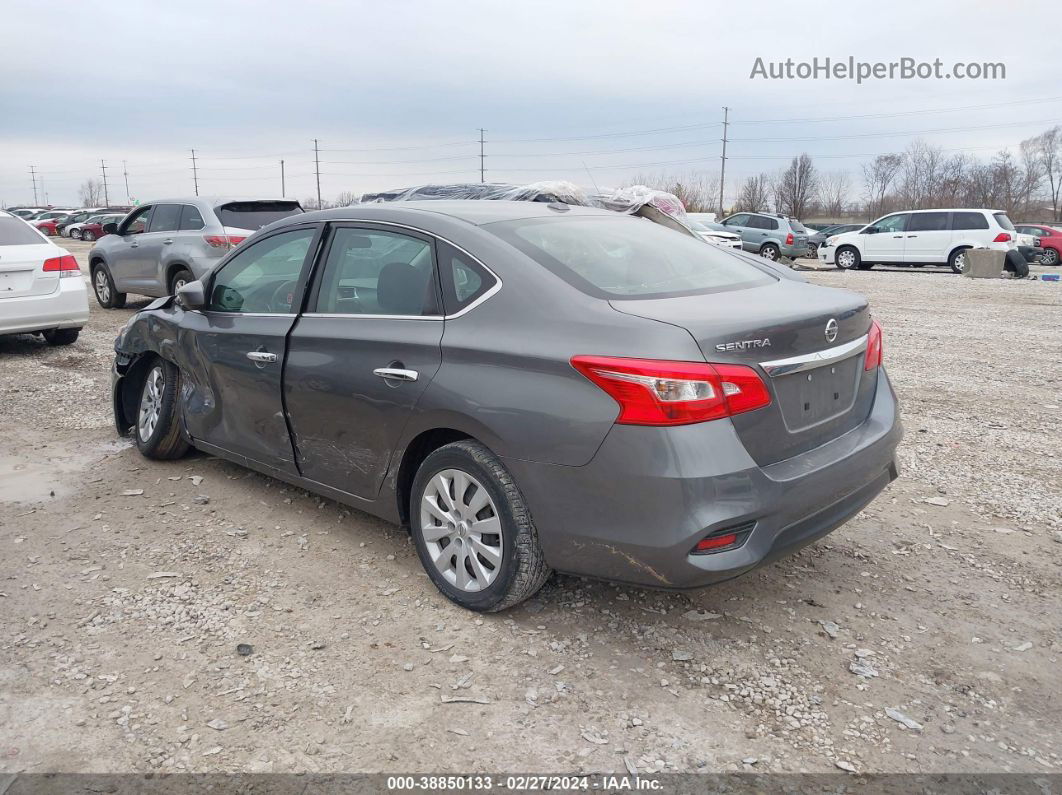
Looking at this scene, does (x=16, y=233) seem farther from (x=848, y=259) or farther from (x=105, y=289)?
(x=848, y=259)

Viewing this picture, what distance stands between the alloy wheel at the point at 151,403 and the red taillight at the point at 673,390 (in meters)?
3.39

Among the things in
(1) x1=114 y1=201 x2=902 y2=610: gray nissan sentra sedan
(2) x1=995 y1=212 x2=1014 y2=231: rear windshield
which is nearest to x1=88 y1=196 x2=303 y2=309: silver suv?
(1) x1=114 y1=201 x2=902 y2=610: gray nissan sentra sedan

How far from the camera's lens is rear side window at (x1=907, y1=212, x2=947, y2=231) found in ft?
71.1

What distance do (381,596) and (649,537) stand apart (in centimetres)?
133

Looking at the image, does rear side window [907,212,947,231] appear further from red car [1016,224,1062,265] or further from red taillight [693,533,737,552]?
red taillight [693,533,737,552]

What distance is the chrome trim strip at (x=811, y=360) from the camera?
2.89 meters

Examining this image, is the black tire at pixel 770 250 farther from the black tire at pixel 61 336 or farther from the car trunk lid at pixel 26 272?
the car trunk lid at pixel 26 272

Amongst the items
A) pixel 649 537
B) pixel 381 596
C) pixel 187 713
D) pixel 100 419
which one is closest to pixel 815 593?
pixel 649 537

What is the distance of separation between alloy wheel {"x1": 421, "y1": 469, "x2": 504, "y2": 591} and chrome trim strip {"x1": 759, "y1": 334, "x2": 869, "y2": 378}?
112 cm

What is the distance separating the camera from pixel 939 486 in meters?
4.76


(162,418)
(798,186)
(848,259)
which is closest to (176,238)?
(162,418)

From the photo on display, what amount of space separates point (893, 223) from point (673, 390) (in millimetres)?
22463

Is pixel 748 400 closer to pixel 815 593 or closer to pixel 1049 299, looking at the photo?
pixel 815 593

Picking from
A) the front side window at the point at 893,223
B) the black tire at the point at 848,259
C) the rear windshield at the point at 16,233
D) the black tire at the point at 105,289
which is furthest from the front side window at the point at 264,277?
the black tire at the point at 848,259
